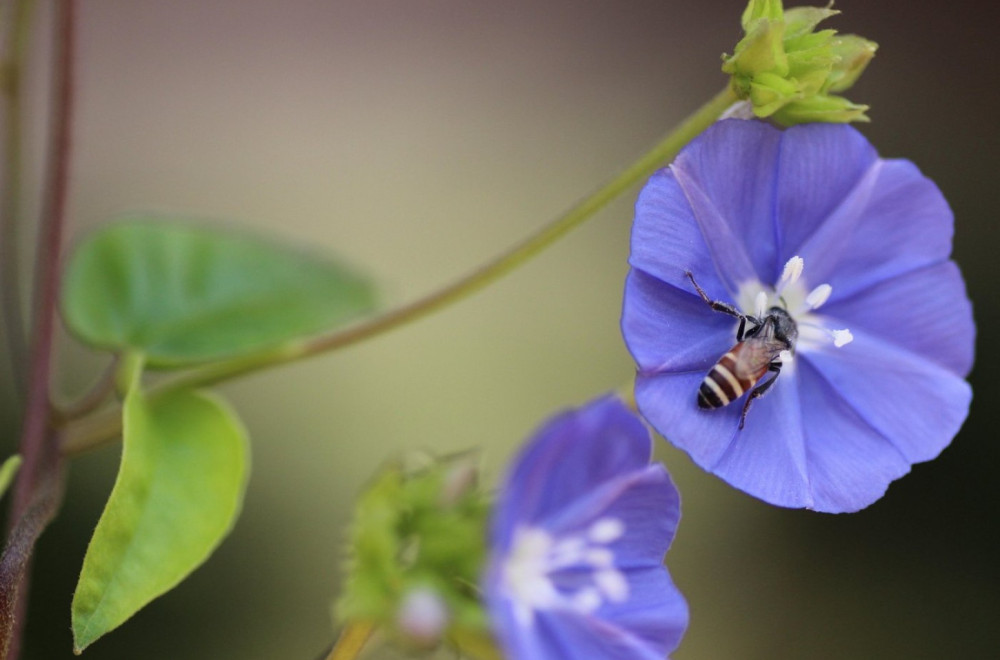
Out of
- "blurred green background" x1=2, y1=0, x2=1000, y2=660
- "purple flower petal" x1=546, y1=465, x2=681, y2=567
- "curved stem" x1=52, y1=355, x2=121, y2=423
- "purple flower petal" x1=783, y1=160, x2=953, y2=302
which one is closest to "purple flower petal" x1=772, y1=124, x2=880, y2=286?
"purple flower petal" x1=783, y1=160, x2=953, y2=302

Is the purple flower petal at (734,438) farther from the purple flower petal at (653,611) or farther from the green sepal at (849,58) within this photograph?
the green sepal at (849,58)

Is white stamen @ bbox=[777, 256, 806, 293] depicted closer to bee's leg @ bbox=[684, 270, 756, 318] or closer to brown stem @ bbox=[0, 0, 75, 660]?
bee's leg @ bbox=[684, 270, 756, 318]

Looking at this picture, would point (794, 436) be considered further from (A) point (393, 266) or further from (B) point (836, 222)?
(A) point (393, 266)

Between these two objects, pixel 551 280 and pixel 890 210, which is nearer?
pixel 890 210

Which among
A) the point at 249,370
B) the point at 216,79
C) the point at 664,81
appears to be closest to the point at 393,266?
the point at 216,79

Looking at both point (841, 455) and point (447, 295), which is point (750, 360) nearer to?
point (841, 455)

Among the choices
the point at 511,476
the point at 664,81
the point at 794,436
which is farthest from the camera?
the point at 664,81

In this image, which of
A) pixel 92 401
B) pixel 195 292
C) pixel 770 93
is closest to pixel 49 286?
pixel 92 401
